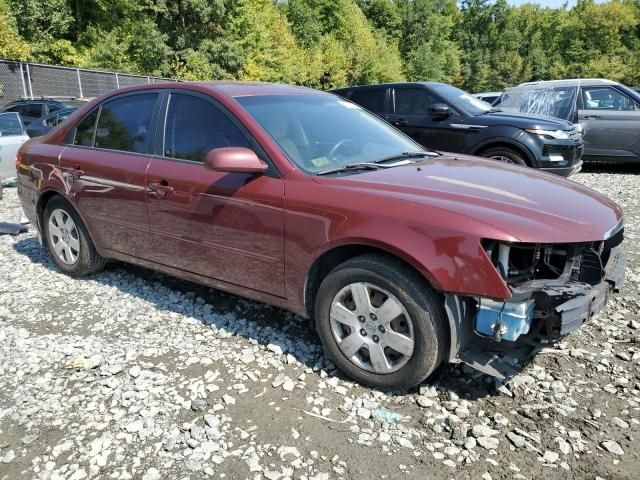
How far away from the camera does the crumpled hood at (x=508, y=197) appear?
2520 mm

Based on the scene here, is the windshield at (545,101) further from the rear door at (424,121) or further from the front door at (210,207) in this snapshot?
the front door at (210,207)

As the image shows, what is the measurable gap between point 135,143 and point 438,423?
9.78 feet

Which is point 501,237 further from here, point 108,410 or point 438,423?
point 108,410

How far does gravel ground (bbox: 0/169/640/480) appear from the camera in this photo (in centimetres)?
239

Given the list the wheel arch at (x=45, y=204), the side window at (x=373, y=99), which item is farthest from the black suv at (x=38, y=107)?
the wheel arch at (x=45, y=204)

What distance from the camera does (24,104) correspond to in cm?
1310

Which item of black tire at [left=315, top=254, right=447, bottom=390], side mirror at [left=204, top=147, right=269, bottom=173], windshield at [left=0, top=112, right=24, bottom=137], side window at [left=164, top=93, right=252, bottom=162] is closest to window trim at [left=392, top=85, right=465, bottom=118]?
side window at [left=164, top=93, right=252, bottom=162]

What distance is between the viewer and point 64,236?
4.75m

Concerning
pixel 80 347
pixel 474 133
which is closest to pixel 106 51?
pixel 474 133

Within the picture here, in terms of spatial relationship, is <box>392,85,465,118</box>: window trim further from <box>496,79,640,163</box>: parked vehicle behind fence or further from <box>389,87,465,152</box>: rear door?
<box>496,79,640,163</box>: parked vehicle behind fence

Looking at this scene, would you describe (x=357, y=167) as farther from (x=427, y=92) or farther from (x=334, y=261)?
(x=427, y=92)

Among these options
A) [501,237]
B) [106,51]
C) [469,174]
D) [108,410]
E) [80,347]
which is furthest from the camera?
[106,51]

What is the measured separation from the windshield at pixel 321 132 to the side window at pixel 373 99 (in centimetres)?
469

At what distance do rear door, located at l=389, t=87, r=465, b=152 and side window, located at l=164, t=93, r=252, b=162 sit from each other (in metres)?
5.07
